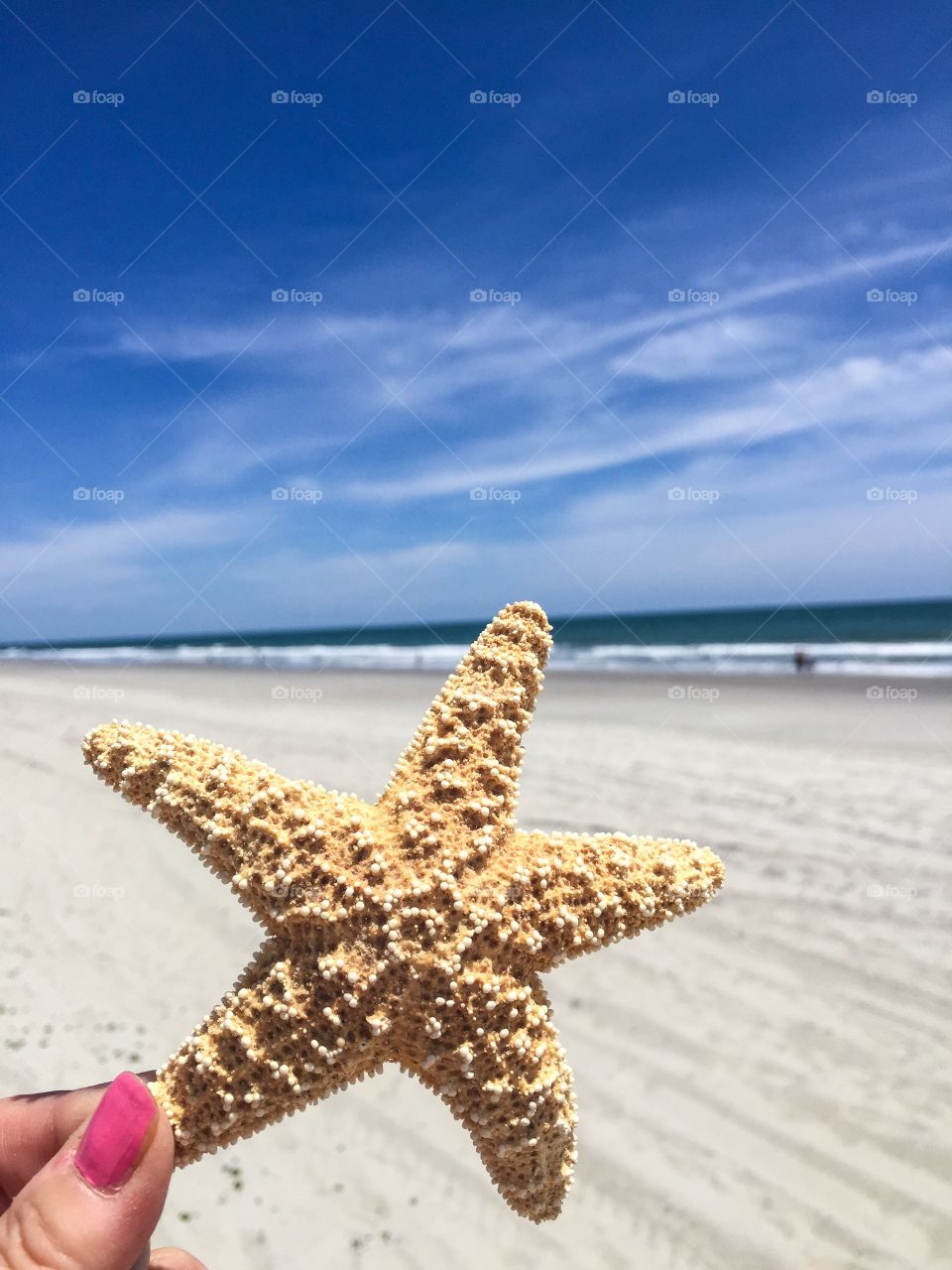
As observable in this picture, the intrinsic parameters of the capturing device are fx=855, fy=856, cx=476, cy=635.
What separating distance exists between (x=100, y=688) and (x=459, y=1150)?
21.5m

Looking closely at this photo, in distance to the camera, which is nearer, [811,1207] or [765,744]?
[811,1207]

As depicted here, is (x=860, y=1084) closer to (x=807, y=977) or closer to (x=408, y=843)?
(x=807, y=977)

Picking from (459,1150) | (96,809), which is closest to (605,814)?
(459,1150)

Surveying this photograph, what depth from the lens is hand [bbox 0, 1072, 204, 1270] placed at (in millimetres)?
Result: 2131

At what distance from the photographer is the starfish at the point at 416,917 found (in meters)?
2.19

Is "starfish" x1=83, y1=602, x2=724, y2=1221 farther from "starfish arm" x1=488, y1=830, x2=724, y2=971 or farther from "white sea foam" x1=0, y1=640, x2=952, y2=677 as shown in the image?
"white sea foam" x1=0, y1=640, x2=952, y2=677

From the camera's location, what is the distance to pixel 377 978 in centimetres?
220

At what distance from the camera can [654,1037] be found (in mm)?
5188

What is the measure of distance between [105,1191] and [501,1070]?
107 cm
